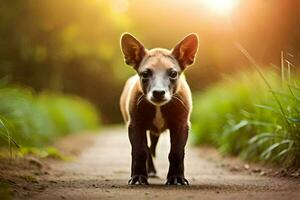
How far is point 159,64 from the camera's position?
25.8 ft

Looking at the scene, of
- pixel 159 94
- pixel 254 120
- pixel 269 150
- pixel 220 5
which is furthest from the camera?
pixel 220 5

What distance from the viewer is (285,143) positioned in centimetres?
940

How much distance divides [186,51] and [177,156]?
135cm

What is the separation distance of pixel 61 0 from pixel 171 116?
8747 mm

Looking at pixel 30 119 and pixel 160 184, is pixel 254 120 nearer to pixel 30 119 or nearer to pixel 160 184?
pixel 160 184

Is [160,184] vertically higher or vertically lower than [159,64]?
lower

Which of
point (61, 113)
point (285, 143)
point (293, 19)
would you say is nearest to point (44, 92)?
point (61, 113)

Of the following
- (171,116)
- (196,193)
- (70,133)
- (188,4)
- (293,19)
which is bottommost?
(196,193)

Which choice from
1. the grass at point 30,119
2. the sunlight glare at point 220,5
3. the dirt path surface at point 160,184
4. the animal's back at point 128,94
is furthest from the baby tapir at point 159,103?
the sunlight glare at point 220,5

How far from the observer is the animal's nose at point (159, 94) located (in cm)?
750

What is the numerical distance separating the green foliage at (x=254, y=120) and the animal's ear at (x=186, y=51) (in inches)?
43.8

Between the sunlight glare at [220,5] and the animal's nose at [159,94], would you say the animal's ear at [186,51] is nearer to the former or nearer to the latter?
the animal's nose at [159,94]

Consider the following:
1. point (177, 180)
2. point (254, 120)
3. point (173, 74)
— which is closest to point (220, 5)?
point (254, 120)

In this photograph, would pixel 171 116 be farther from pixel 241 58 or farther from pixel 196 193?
pixel 241 58
